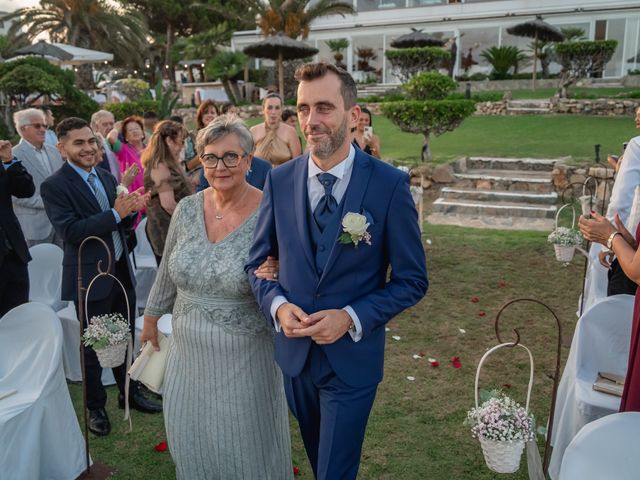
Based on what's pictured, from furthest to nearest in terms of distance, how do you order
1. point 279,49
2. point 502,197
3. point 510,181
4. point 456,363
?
point 279,49 → point 510,181 → point 502,197 → point 456,363

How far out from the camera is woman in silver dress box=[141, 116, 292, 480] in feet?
9.58

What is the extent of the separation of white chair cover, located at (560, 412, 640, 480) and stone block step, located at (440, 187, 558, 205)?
870cm

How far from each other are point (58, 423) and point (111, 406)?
3.90ft

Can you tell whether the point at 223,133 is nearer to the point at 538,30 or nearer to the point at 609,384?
the point at 609,384

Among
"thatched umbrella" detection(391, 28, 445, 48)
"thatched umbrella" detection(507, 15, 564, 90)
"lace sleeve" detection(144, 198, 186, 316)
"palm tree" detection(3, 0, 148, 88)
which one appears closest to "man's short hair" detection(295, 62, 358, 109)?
"lace sleeve" detection(144, 198, 186, 316)

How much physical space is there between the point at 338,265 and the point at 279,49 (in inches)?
927

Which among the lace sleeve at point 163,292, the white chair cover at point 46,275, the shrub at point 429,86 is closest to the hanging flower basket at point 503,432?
the lace sleeve at point 163,292

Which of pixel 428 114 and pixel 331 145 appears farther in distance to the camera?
pixel 428 114

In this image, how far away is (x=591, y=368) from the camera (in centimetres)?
353

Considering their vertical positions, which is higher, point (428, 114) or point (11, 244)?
point (428, 114)

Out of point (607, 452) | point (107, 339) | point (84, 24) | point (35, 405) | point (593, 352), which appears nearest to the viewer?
point (607, 452)

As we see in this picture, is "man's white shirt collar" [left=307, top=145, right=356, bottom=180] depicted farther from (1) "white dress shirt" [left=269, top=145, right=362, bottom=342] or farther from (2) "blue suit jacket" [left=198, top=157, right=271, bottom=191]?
(2) "blue suit jacket" [left=198, top=157, right=271, bottom=191]

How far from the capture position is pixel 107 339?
340 centimetres

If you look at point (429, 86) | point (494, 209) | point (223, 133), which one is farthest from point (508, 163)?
point (223, 133)
